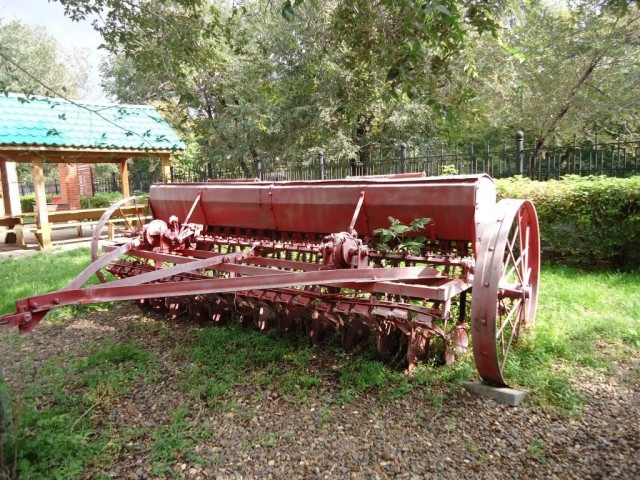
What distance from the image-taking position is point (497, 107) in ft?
48.4

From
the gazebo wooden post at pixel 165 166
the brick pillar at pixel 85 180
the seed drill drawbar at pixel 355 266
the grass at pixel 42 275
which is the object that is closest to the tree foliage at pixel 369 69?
the seed drill drawbar at pixel 355 266

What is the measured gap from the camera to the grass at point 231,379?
2.64m

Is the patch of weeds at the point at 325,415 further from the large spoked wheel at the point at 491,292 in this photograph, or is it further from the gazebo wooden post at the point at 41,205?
the gazebo wooden post at the point at 41,205

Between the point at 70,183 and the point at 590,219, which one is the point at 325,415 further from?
the point at 70,183

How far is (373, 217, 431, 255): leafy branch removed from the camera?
11.4ft

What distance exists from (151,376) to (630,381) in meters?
3.53

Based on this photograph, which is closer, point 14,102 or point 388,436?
point 388,436

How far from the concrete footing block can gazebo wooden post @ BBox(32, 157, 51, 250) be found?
394 inches

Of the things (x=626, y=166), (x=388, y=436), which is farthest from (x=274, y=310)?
(x=626, y=166)

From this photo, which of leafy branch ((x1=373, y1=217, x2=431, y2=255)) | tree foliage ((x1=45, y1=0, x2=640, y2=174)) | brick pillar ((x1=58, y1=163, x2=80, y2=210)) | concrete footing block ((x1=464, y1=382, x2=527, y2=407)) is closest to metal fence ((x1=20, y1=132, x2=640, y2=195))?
tree foliage ((x1=45, y1=0, x2=640, y2=174))

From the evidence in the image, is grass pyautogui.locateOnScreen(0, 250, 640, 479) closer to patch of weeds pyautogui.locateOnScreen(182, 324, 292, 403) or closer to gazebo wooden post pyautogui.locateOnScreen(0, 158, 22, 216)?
patch of weeds pyautogui.locateOnScreen(182, 324, 292, 403)

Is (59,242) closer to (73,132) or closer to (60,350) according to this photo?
(73,132)

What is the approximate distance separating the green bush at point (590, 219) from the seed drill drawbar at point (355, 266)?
2561mm

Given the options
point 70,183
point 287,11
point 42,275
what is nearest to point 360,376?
point 287,11
